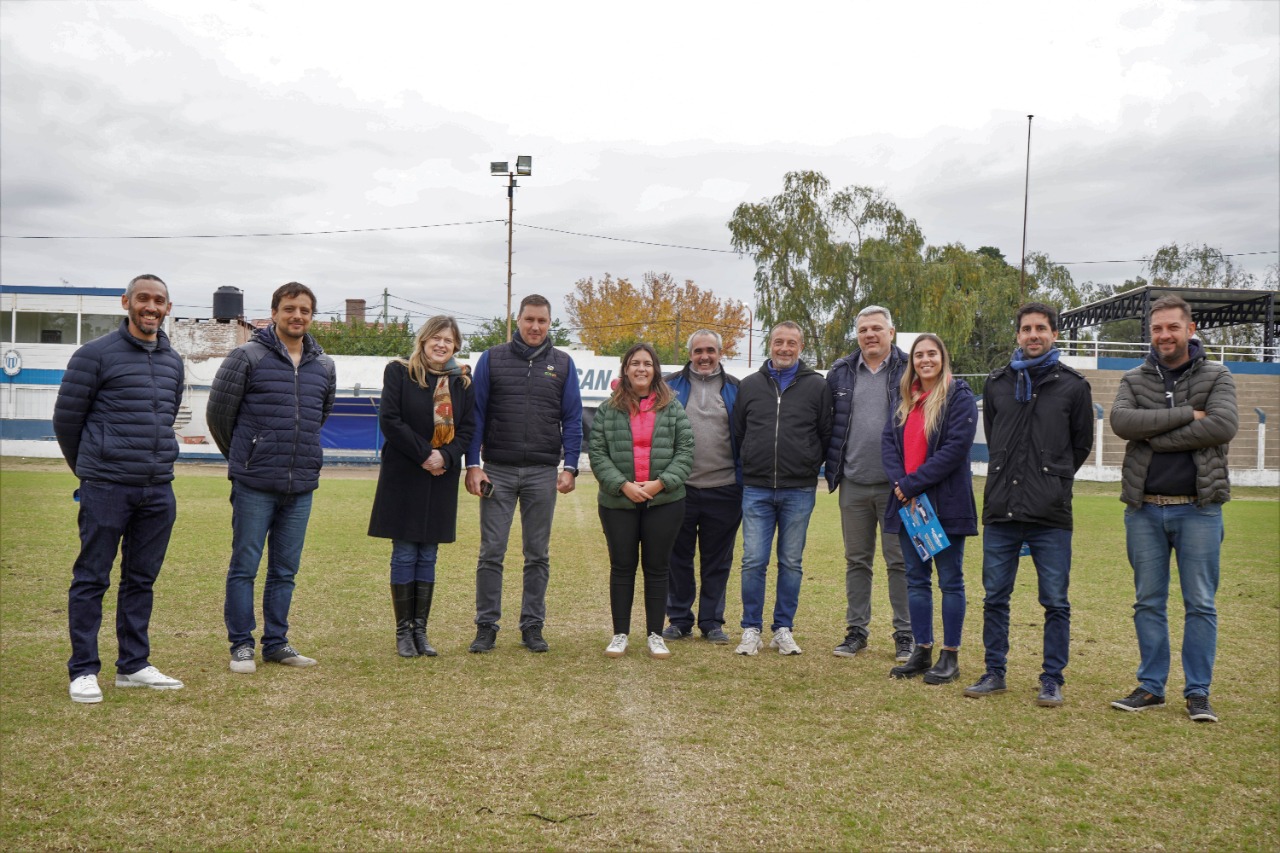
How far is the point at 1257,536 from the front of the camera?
14.1 meters

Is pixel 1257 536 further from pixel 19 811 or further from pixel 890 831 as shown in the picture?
pixel 19 811

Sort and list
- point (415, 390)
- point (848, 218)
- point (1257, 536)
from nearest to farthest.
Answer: point (415, 390)
point (1257, 536)
point (848, 218)

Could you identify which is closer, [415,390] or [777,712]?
[777,712]

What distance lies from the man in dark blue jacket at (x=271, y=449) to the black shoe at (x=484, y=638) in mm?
887

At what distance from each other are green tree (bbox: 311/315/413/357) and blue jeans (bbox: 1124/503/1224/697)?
4359cm

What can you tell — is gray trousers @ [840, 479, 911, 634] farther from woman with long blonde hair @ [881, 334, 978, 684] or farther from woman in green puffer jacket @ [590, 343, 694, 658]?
woman in green puffer jacket @ [590, 343, 694, 658]

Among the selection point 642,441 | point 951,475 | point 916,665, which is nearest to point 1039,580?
point 951,475

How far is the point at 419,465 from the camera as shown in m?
5.92

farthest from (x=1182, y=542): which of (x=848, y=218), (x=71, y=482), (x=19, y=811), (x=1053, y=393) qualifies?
(x=848, y=218)

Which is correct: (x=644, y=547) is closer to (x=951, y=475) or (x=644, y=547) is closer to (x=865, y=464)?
(x=865, y=464)

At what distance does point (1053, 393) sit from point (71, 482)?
1899 cm

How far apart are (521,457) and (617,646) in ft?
3.89

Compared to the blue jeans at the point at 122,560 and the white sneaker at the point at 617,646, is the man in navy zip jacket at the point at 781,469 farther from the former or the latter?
the blue jeans at the point at 122,560

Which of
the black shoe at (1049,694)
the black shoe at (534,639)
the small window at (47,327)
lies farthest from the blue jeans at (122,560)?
the small window at (47,327)
